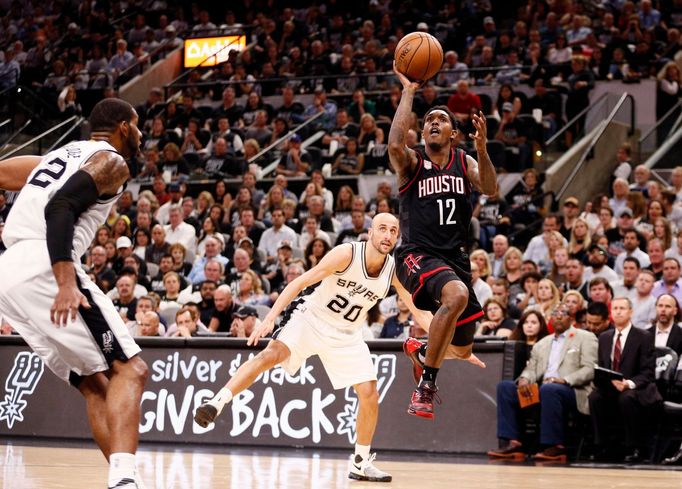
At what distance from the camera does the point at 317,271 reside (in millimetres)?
8430

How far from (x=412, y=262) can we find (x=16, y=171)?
3109 mm

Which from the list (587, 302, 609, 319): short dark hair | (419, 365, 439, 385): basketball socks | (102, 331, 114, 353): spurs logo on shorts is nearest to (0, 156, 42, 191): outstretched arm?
(102, 331, 114, 353): spurs logo on shorts

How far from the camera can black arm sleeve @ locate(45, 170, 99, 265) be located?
5.09 metres

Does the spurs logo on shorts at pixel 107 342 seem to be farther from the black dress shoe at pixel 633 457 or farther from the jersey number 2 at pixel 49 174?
the black dress shoe at pixel 633 457

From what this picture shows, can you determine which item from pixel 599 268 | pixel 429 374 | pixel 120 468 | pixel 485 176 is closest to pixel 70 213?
pixel 120 468

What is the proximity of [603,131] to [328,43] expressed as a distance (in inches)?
299

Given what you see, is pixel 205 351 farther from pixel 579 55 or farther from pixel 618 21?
pixel 618 21

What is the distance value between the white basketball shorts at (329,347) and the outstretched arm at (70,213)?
3.59 metres

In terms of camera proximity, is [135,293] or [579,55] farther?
[579,55]

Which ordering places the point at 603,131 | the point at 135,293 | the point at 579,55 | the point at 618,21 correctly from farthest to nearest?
1. the point at 618,21
2. the point at 579,55
3. the point at 603,131
4. the point at 135,293

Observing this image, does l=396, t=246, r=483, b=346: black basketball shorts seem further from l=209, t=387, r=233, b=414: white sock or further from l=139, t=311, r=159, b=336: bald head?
l=139, t=311, r=159, b=336: bald head

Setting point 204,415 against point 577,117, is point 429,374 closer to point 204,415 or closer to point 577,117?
point 204,415

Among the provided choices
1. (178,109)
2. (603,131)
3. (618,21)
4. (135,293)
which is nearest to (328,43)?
(178,109)

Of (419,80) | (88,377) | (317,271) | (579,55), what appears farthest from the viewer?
(579,55)
